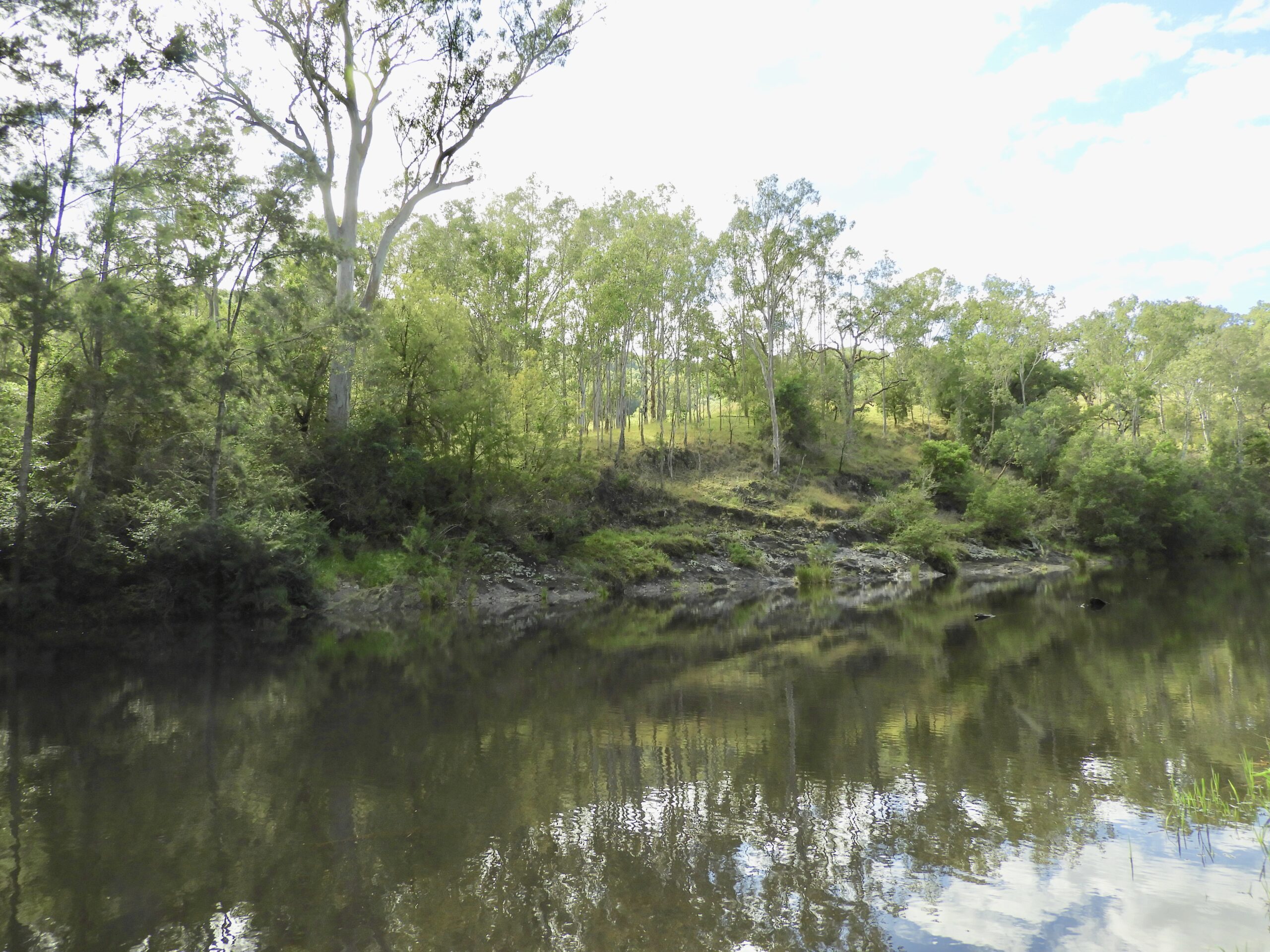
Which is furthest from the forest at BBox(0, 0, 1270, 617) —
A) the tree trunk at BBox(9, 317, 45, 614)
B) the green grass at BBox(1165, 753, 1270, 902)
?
the green grass at BBox(1165, 753, 1270, 902)

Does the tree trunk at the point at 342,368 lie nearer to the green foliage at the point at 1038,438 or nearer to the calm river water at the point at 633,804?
the calm river water at the point at 633,804

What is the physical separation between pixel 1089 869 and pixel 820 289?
48.8 meters

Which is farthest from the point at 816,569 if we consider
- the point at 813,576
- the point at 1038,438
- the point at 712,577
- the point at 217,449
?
the point at 217,449

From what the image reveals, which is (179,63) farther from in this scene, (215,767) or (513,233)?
(215,767)

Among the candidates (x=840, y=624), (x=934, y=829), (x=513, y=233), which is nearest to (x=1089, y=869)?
(x=934, y=829)

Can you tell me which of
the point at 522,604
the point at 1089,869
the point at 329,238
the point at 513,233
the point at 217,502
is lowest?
the point at 1089,869

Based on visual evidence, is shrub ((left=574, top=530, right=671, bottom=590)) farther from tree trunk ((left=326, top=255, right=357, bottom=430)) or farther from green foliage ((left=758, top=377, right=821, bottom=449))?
green foliage ((left=758, top=377, right=821, bottom=449))

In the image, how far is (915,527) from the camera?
4131 centimetres

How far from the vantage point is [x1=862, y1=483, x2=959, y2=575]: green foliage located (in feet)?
134

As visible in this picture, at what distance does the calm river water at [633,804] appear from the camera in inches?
213

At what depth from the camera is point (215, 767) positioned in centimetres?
921

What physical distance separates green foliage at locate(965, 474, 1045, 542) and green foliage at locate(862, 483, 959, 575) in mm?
2581

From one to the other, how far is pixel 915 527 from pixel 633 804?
120 feet

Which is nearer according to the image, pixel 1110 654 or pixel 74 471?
pixel 1110 654
